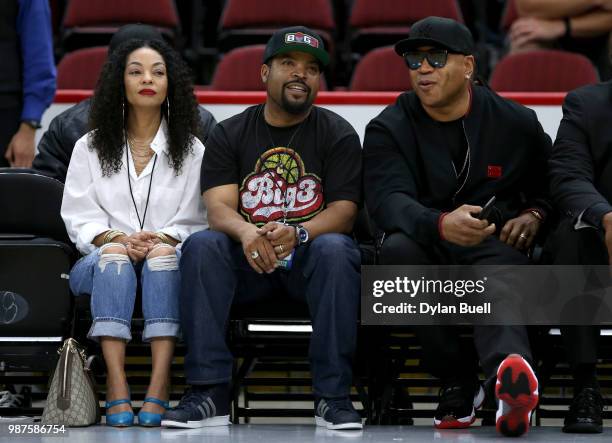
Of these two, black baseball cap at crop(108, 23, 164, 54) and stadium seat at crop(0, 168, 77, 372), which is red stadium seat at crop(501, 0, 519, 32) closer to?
black baseball cap at crop(108, 23, 164, 54)

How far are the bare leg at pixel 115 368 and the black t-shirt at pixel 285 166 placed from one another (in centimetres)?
62

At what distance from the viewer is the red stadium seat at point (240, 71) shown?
230 inches

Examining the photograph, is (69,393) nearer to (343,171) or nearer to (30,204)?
(30,204)

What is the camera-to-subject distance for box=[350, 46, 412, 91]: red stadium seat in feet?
19.1

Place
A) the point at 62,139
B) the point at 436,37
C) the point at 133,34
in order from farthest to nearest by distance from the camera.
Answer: the point at 133,34 < the point at 62,139 < the point at 436,37

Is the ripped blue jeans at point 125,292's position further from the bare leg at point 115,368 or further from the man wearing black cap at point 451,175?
the man wearing black cap at point 451,175

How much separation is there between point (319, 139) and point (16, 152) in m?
1.44

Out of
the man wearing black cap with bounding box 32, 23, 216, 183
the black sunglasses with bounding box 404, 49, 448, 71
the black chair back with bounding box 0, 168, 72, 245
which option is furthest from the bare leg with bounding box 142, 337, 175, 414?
the black sunglasses with bounding box 404, 49, 448, 71

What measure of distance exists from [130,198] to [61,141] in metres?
0.62

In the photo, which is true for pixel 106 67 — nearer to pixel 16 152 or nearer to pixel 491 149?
pixel 16 152

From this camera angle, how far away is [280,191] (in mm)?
3852

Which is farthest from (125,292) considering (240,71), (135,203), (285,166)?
(240,71)

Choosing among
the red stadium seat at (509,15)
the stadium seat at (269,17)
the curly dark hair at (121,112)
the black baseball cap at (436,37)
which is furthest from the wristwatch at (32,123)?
the red stadium seat at (509,15)

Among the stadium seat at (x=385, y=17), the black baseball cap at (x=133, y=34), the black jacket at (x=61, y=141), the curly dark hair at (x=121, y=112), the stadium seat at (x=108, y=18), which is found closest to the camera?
the curly dark hair at (x=121, y=112)
